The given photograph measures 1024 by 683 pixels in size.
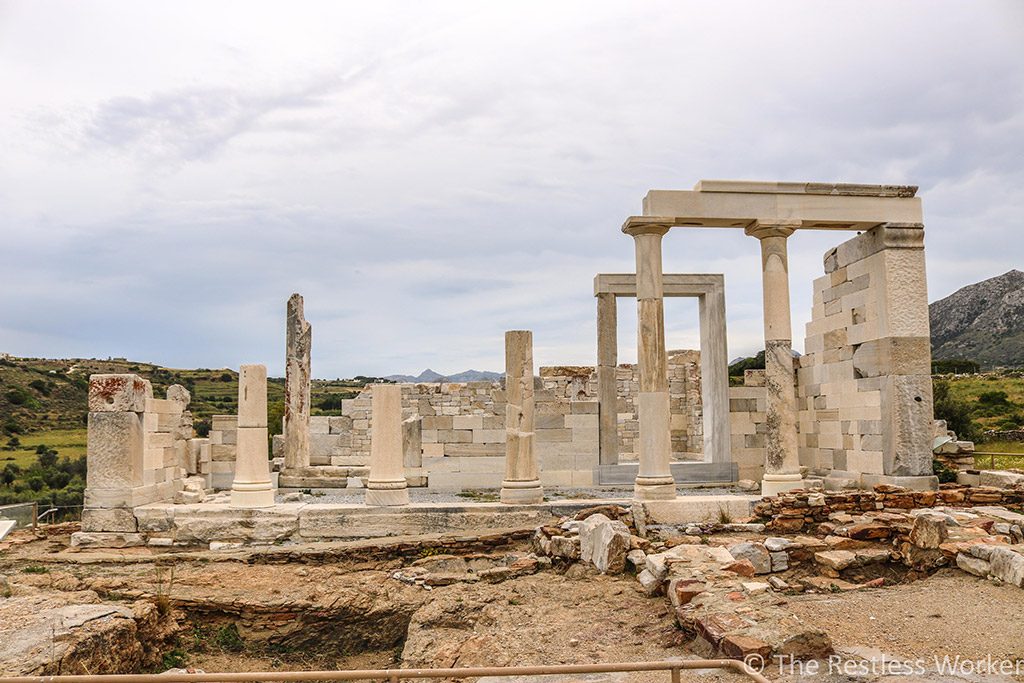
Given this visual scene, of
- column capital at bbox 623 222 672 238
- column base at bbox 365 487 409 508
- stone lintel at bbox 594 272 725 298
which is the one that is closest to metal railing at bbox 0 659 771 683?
column base at bbox 365 487 409 508

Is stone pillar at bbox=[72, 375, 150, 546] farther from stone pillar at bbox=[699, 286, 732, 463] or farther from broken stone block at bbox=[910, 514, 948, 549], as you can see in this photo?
broken stone block at bbox=[910, 514, 948, 549]

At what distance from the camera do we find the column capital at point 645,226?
44.5 ft

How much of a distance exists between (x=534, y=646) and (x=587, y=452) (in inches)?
315

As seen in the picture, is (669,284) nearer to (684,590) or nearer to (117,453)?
(684,590)

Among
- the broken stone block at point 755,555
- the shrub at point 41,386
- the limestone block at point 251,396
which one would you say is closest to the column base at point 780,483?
the broken stone block at point 755,555

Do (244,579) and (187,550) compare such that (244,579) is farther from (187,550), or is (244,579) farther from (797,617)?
(797,617)

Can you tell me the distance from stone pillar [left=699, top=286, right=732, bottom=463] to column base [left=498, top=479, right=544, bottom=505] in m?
4.89

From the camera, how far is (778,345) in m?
14.4

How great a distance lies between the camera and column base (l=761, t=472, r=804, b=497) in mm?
13844

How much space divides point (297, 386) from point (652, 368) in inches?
390

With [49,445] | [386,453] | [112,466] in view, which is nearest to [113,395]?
[112,466]

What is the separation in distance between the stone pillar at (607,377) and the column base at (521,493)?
3471 millimetres

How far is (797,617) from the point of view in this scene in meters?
8.20

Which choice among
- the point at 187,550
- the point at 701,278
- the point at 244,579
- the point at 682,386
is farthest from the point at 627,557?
the point at 682,386
